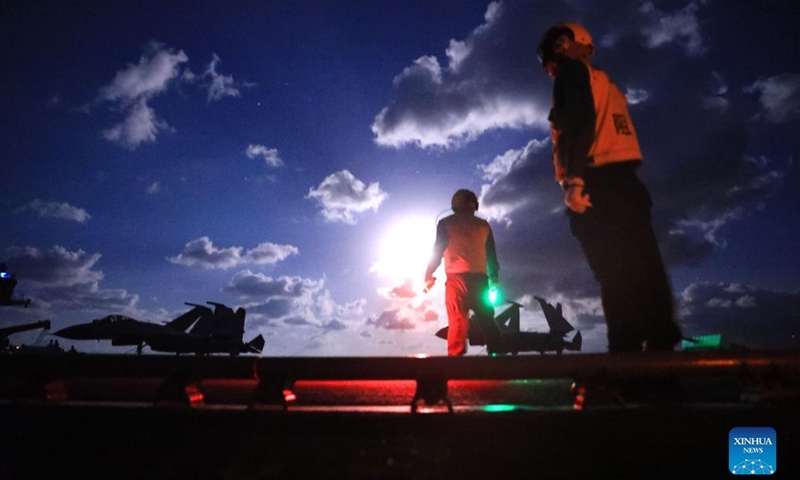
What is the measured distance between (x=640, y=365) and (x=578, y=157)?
148 centimetres

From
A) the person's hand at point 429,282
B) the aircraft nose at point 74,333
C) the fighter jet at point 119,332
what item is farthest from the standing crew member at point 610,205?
the aircraft nose at point 74,333

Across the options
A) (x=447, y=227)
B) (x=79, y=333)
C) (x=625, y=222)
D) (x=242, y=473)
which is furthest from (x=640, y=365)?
(x=79, y=333)

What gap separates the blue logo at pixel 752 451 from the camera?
146 centimetres

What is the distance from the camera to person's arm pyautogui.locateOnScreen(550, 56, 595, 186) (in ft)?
9.26

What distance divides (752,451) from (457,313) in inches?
156

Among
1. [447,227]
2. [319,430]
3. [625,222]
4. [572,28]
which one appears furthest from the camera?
[447,227]

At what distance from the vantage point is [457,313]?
5473mm

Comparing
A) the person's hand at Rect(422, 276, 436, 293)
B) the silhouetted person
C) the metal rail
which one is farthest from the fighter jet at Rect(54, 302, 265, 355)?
the metal rail

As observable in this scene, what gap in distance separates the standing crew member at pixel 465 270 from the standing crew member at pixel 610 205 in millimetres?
2519

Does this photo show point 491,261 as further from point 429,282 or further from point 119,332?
point 119,332

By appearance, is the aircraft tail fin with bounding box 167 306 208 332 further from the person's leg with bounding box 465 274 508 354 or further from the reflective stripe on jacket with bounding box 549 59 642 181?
the reflective stripe on jacket with bounding box 549 59 642 181

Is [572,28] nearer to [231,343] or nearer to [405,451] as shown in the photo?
[405,451]

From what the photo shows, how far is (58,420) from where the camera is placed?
1848 millimetres

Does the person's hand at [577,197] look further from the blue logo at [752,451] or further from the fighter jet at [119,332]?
the fighter jet at [119,332]
